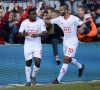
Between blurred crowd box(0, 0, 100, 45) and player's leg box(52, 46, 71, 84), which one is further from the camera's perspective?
blurred crowd box(0, 0, 100, 45)

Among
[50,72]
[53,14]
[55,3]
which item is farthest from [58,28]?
[55,3]

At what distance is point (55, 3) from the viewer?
19734 millimetres

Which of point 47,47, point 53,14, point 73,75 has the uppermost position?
point 53,14

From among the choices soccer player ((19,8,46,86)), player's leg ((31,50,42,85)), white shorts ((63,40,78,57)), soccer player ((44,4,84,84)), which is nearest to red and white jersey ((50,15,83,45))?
soccer player ((44,4,84,84))

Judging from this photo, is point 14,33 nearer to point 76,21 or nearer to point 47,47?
point 47,47

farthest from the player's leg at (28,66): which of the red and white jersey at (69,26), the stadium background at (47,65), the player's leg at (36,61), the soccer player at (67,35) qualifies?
the red and white jersey at (69,26)

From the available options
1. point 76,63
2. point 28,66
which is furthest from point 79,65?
point 28,66

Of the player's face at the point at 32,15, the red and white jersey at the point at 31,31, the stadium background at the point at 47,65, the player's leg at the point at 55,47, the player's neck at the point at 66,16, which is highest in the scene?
the player's face at the point at 32,15

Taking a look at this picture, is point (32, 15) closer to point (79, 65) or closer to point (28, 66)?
point (28, 66)

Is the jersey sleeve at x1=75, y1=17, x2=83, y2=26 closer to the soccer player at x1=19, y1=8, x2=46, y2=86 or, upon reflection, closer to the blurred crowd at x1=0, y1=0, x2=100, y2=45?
the blurred crowd at x1=0, y1=0, x2=100, y2=45

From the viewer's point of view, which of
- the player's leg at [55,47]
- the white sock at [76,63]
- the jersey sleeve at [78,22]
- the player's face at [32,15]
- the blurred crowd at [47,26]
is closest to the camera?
the player's face at [32,15]

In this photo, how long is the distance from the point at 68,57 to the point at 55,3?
4.54 metres

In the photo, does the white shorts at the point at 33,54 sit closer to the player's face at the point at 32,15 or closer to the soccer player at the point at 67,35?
the soccer player at the point at 67,35

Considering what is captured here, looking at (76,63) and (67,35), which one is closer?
(67,35)
